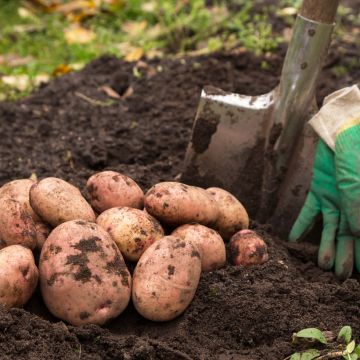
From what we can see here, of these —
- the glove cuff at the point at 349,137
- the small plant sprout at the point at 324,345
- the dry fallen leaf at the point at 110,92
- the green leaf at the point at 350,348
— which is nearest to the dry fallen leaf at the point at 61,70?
the dry fallen leaf at the point at 110,92

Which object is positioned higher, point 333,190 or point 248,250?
point 333,190

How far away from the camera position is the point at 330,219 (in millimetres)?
2883

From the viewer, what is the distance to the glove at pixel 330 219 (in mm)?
2861

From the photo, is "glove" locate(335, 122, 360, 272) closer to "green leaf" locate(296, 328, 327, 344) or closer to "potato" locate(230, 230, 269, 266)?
"potato" locate(230, 230, 269, 266)

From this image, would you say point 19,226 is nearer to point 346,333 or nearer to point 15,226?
point 15,226

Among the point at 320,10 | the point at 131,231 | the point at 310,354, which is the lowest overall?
the point at 310,354

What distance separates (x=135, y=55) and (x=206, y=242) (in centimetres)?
251

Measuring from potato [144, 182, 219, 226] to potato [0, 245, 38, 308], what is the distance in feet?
1.60

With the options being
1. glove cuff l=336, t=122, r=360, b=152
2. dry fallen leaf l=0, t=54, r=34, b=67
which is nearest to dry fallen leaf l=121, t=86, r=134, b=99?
dry fallen leaf l=0, t=54, r=34, b=67

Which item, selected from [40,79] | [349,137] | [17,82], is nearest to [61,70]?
[40,79]

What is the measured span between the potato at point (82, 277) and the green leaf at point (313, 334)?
22.5 inches

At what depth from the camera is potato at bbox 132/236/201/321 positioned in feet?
7.49

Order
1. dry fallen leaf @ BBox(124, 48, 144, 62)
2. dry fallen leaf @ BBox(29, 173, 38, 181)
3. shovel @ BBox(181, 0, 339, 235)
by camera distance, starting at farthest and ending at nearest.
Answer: dry fallen leaf @ BBox(124, 48, 144, 62)
dry fallen leaf @ BBox(29, 173, 38, 181)
shovel @ BBox(181, 0, 339, 235)

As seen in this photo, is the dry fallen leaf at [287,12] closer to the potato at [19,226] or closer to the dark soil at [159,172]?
the dark soil at [159,172]
